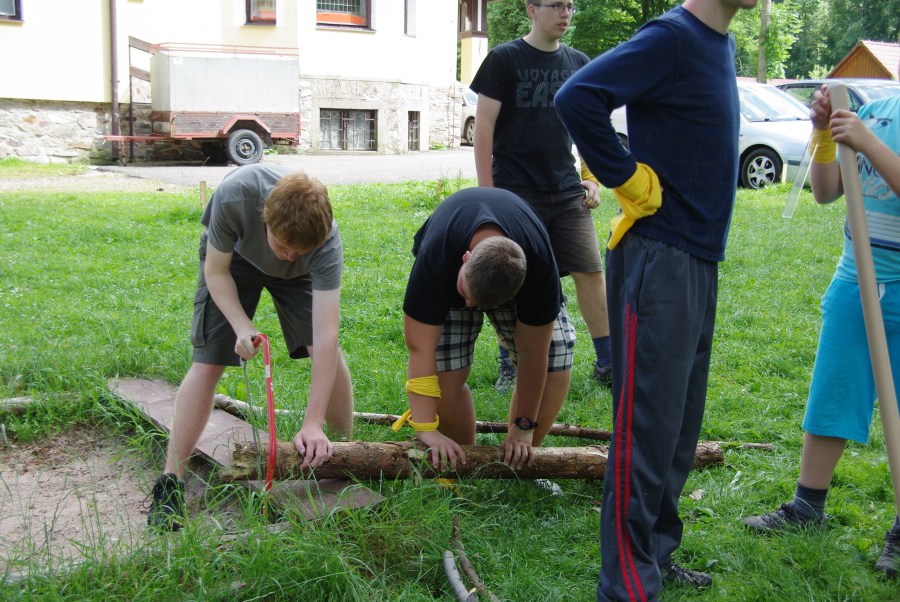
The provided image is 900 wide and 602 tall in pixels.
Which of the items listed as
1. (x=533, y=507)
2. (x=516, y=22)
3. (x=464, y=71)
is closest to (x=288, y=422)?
(x=533, y=507)

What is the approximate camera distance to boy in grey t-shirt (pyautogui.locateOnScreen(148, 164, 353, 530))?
312 centimetres

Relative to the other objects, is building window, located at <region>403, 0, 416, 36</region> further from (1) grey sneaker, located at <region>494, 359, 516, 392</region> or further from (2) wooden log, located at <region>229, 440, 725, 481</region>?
(2) wooden log, located at <region>229, 440, 725, 481</region>

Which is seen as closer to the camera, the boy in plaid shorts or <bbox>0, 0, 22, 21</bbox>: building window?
the boy in plaid shorts

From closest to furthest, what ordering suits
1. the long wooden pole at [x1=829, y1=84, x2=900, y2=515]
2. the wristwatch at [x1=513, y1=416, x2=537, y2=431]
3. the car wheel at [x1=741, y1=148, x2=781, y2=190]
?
the long wooden pole at [x1=829, y1=84, x2=900, y2=515], the wristwatch at [x1=513, y1=416, x2=537, y2=431], the car wheel at [x1=741, y1=148, x2=781, y2=190]

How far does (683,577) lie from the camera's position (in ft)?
10.0

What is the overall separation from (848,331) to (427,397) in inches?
60.9

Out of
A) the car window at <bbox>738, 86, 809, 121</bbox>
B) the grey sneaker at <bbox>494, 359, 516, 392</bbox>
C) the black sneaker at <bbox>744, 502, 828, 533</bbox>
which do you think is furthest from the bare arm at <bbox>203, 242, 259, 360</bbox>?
the car window at <bbox>738, 86, 809, 121</bbox>

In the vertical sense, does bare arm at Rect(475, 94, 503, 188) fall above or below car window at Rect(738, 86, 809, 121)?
below

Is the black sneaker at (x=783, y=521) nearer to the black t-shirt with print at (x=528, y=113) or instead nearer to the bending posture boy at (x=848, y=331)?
the bending posture boy at (x=848, y=331)

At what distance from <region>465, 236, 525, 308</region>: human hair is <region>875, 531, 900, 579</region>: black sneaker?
63.4 inches

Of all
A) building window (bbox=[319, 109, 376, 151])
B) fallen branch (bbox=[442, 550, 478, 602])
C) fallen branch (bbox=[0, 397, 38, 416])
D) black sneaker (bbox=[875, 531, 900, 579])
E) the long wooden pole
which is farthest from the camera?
building window (bbox=[319, 109, 376, 151])

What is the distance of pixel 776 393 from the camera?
4961 mm

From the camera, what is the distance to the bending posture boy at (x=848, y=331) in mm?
3062

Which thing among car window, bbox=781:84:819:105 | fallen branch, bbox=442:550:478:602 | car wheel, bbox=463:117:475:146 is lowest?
fallen branch, bbox=442:550:478:602
